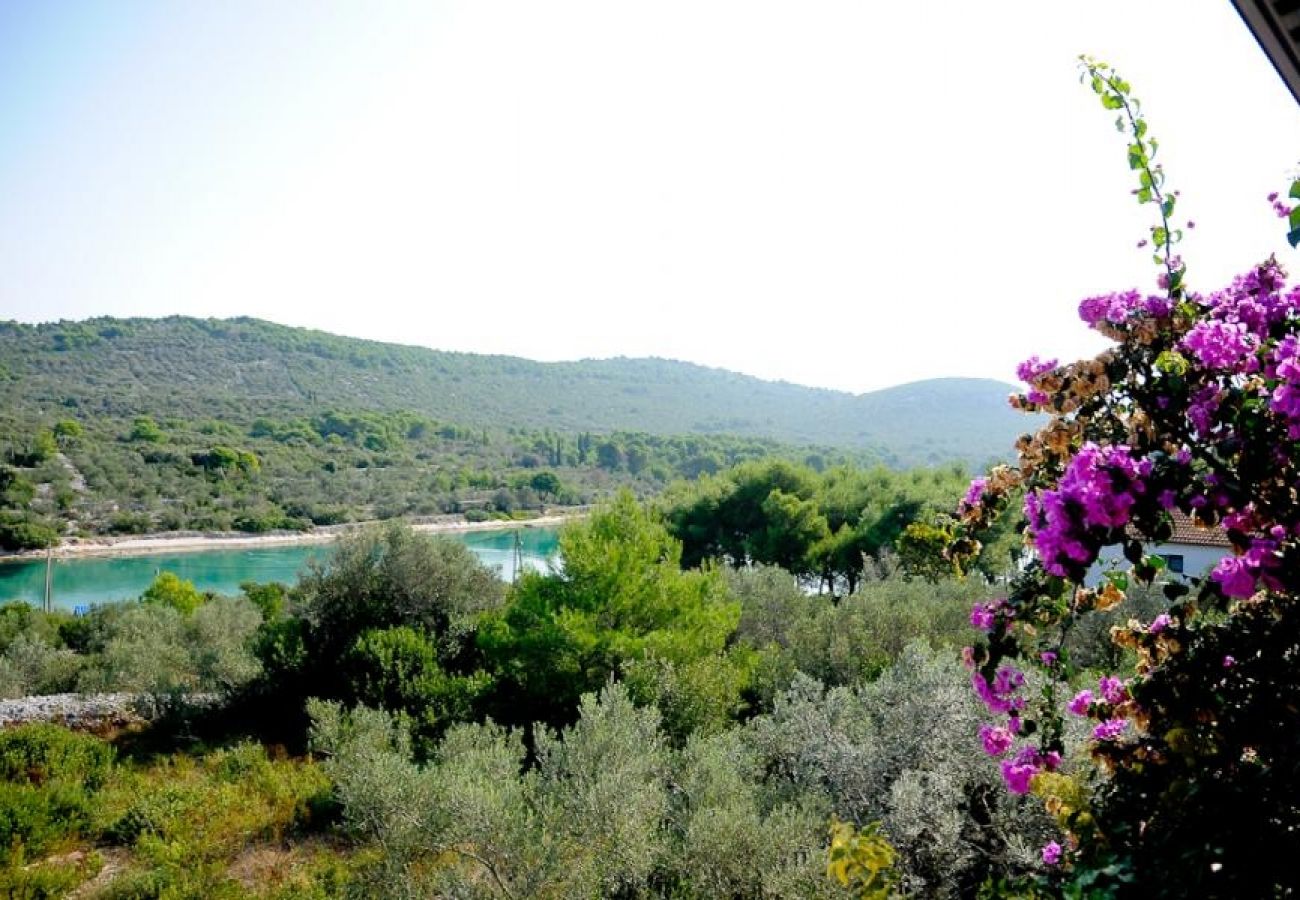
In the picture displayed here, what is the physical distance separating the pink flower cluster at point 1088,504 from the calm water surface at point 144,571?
35948mm

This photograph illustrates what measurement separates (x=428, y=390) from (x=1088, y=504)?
13242 cm

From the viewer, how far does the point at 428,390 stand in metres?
129

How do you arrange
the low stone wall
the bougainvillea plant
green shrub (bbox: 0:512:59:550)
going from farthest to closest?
green shrub (bbox: 0:512:59:550) < the low stone wall < the bougainvillea plant

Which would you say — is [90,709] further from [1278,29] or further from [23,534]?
[23,534]

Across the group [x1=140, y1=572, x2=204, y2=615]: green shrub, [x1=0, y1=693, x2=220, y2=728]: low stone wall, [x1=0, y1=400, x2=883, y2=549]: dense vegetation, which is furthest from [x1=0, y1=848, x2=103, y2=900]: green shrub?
[x1=0, y1=400, x2=883, y2=549]: dense vegetation

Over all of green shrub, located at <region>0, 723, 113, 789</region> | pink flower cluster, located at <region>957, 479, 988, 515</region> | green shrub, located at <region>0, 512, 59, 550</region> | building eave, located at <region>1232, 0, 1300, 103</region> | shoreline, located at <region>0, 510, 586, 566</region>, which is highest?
building eave, located at <region>1232, 0, 1300, 103</region>

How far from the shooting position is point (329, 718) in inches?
350

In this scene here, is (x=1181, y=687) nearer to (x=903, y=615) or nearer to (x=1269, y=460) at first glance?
(x=1269, y=460)

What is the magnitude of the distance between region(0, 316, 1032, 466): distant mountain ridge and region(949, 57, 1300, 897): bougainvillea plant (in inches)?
1772

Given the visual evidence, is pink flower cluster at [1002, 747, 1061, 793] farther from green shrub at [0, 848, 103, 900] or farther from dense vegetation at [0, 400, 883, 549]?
dense vegetation at [0, 400, 883, 549]

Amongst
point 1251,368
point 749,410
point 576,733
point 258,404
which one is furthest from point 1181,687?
point 749,410

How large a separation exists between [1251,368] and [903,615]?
1096 centimetres

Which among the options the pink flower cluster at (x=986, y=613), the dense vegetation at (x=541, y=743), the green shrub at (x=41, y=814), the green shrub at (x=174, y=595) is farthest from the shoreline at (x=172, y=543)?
the pink flower cluster at (x=986, y=613)

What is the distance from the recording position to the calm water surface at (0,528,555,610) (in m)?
39.8
